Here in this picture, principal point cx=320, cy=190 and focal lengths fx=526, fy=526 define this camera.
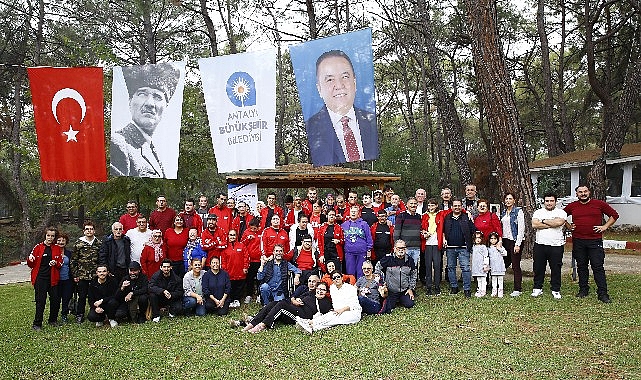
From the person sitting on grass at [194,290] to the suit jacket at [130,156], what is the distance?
4.75 feet

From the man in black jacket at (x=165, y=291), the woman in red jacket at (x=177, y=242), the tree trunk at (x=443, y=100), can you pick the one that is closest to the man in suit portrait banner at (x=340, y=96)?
the woman in red jacket at (x=177, y=242)

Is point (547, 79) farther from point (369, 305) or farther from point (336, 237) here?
point (369, 305)

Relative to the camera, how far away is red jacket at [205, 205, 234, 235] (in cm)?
908

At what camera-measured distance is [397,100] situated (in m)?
34.9

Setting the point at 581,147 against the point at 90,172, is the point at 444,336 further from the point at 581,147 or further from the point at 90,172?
the point at 581,147

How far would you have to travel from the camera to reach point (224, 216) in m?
9.16

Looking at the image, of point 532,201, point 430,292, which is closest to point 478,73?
point 532,201

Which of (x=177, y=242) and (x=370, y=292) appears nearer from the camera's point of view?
(x=370, y=292)

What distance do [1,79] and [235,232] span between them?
16.8m

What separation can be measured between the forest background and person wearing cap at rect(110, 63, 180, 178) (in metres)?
5.64

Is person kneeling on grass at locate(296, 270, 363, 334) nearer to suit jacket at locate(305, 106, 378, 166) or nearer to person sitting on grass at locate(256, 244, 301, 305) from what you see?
person sitting on grass at locate(256, 244, 301, 305)

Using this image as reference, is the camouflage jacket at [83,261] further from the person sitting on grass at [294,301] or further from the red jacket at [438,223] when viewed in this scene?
the red jacket at [438,223]

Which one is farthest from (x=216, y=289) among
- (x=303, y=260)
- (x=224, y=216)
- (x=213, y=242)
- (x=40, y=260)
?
(x=40, y=260)

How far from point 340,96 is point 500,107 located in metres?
3.53
